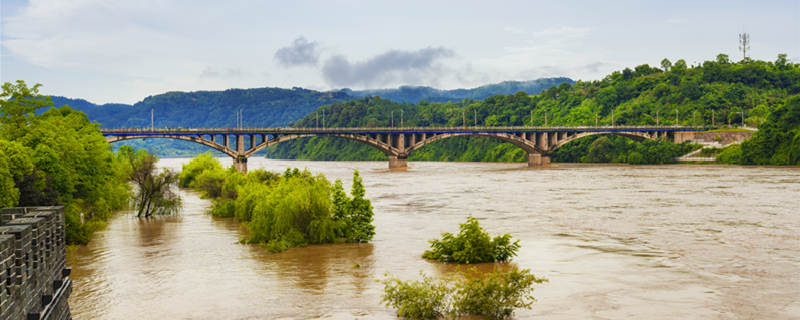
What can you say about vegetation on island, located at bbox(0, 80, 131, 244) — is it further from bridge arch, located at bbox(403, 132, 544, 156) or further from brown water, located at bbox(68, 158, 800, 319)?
bridge arch, located at bbox(403, 132, 544, 156)

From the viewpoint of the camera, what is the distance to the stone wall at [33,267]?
1216cm

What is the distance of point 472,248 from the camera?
88.1 ft

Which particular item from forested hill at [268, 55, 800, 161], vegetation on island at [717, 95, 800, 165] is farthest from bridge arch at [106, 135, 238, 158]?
vegetation on island at [717, 95, 800, 165]

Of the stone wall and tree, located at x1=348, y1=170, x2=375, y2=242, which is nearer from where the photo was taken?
the stone wall

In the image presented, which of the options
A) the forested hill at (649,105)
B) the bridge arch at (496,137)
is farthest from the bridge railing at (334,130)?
the forested hill at (649,105)

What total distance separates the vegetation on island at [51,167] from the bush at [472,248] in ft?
54.5

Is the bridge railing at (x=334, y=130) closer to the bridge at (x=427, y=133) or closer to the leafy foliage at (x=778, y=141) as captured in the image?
the bridge at (x=427, y=133)

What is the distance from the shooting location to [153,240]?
3488cm

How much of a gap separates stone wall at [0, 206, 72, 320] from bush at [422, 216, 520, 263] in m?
14.0

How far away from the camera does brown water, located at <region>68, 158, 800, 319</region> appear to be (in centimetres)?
2020

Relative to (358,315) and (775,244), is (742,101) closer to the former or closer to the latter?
(775,244)

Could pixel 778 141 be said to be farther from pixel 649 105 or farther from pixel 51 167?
pixel 51 167

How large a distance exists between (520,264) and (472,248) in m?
1.96

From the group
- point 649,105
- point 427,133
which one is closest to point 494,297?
point 427,133
